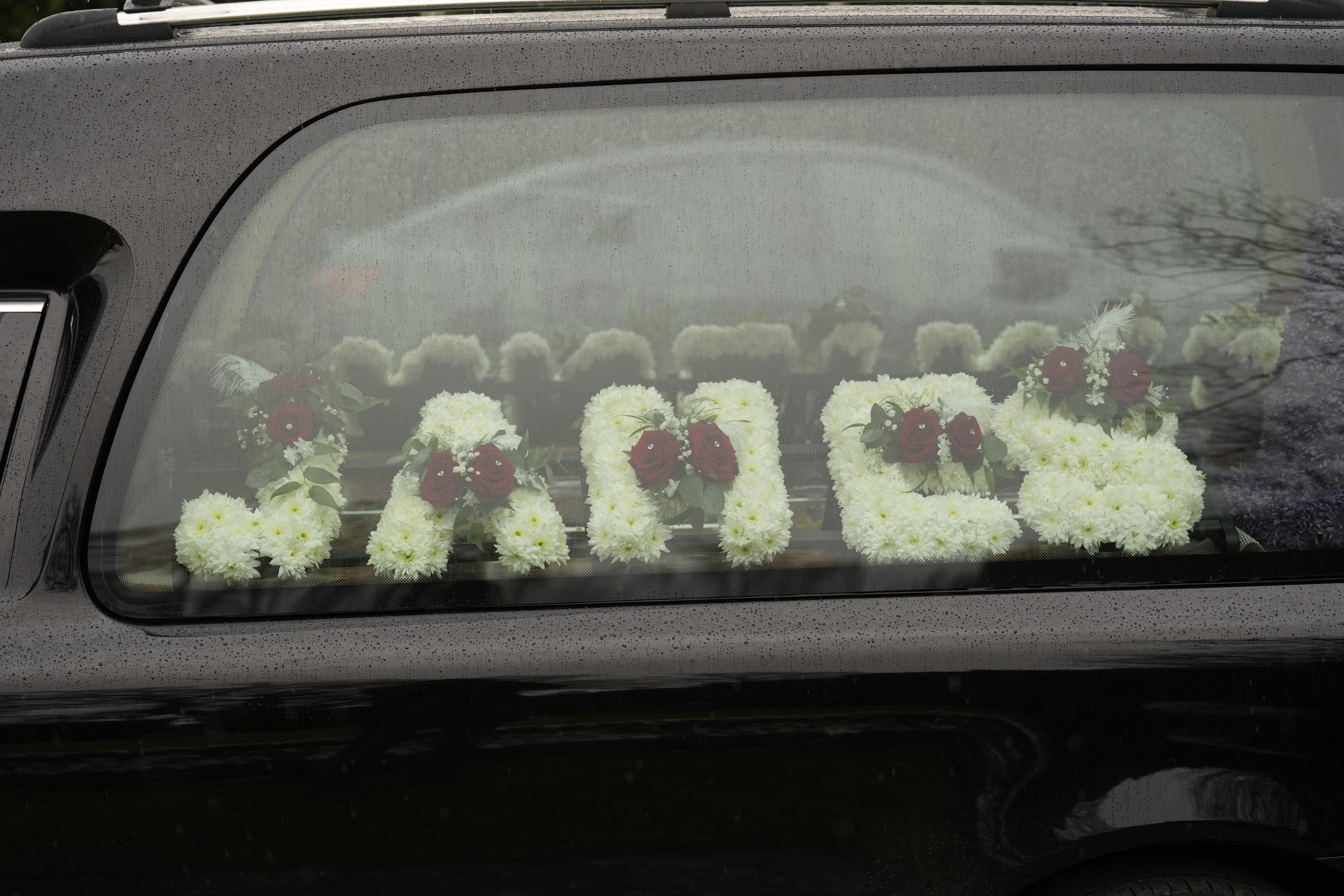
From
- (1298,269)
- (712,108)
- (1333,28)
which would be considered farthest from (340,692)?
(1333,28)

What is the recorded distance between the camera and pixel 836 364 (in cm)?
166

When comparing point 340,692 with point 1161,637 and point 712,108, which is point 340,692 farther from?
point 1161,637

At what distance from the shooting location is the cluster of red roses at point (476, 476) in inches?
64.4

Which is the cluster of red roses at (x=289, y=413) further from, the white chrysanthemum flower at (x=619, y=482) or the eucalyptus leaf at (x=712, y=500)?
the eucalyptus leaf at (x=712, y=500)

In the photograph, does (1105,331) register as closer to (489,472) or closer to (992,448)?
(992,448)

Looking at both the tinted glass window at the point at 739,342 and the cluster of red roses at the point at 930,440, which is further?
the cluster of red roses at the point at 930,440

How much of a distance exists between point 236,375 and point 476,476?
359mm

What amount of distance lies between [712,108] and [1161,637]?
0.95m

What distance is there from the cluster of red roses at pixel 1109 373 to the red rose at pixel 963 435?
0.12 m

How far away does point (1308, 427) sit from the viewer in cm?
165

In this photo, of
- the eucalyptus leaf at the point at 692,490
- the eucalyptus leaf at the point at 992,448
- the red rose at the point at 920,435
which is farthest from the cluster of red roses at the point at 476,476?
the eucalyptus leaf at the point at 992,448

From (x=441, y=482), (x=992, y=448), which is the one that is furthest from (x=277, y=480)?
(x=992, y=448)

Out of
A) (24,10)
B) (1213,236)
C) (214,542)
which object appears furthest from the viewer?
(24,10)

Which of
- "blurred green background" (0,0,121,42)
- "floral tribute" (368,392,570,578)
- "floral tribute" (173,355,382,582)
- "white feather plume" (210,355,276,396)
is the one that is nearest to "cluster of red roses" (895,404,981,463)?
"floral tribute" (368,392,570,578)
